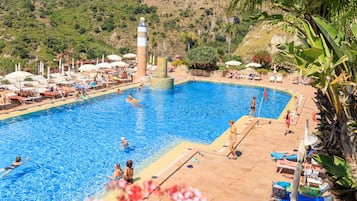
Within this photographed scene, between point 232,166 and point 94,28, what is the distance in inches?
2038

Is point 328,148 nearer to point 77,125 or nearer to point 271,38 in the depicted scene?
point 77,125

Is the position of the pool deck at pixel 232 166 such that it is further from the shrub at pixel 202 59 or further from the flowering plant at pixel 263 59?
the flowering plant at pixel 263 59

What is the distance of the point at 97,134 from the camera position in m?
14.0

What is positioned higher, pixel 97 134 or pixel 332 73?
pixel 332 73

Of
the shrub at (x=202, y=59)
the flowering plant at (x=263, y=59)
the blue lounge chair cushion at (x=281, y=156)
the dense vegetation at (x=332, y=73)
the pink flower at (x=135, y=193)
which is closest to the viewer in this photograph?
the pink flower at (x=135, y=193)

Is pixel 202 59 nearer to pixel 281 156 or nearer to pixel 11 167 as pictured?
pixel 281 156

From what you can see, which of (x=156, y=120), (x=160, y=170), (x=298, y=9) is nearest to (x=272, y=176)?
(x=160, y=170)

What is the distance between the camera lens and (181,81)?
29.0 m

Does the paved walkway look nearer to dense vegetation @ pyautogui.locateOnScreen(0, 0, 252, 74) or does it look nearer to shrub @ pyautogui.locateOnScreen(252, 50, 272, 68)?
shrub @ pyautogui.locateOnScreen(252, 50, 272, 68)

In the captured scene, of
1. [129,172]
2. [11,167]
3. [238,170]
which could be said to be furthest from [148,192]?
[11,167]

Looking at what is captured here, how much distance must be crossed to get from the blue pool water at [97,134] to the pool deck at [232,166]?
1072mm

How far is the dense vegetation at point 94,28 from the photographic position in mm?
41938

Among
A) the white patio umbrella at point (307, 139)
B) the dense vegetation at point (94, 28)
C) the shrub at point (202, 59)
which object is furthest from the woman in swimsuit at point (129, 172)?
the dense vegetation at point (94, 28)

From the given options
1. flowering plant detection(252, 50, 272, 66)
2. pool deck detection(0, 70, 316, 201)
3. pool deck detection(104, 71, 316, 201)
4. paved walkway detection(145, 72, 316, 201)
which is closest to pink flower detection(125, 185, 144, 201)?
pool deck detection(0, 70, 316, 201)
